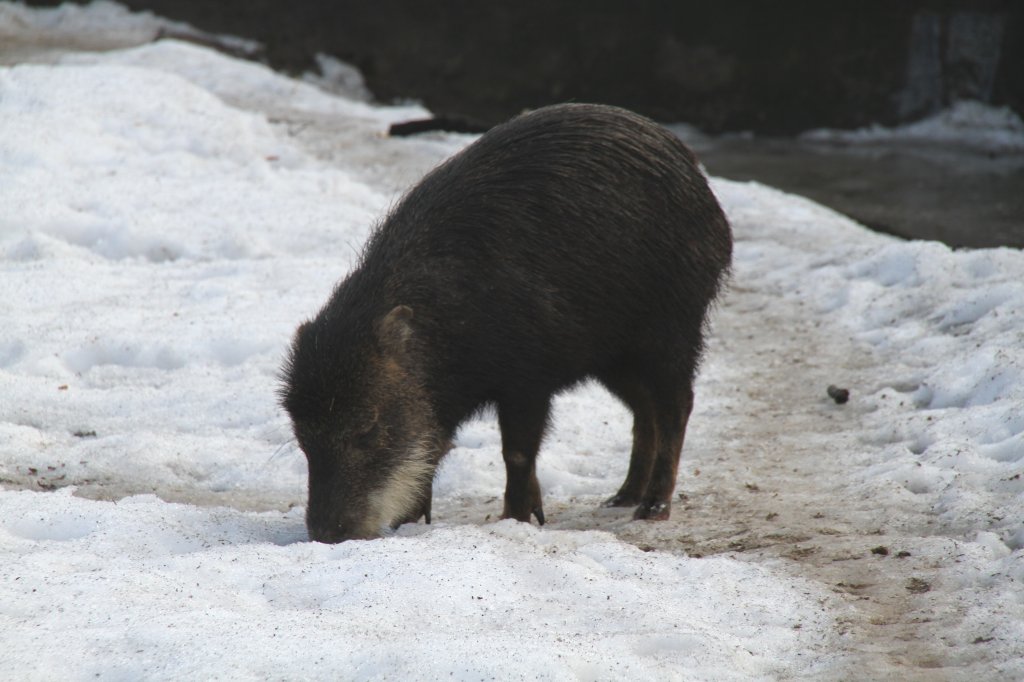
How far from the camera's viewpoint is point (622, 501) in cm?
523

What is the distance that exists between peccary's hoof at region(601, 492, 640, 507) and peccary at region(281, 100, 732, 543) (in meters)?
0.02

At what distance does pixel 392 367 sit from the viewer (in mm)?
4441

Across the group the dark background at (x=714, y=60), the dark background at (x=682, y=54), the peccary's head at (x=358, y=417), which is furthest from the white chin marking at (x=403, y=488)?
the dark background at (x=682, y=54)

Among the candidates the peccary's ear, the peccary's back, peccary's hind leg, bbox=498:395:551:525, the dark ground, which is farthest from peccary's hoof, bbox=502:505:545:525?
the dark ground

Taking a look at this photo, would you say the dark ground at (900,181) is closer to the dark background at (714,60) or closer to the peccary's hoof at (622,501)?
the dark background at (714,60)

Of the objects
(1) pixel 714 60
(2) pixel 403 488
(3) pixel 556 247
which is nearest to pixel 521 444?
(2) pixel 403 488

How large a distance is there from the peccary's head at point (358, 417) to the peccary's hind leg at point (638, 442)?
1.07 metres

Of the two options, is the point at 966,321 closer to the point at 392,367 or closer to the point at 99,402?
the point at 392,367

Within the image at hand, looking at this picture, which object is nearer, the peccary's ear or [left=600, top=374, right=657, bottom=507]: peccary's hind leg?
the peccary's ear

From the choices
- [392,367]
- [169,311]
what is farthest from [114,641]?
[169,311]

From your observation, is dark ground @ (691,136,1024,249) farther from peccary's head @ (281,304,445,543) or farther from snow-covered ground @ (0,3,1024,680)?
peccary's head @ (281,304,445,543)

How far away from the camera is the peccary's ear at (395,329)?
4418 mm

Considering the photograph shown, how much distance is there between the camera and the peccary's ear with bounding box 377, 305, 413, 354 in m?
4.42

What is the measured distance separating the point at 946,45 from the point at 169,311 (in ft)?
34.2
